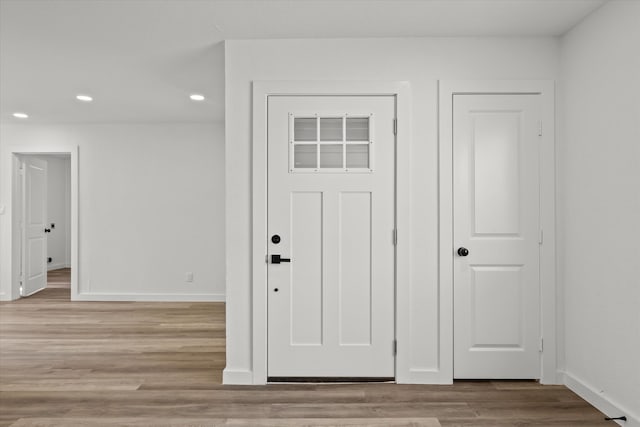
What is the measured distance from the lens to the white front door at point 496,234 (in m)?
2.95

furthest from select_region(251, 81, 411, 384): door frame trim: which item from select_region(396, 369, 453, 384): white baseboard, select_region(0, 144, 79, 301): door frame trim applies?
select_region(0, 144, 79, 301): door frame trim

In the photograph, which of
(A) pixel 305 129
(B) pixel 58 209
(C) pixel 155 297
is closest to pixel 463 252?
(A) pixel 305 129

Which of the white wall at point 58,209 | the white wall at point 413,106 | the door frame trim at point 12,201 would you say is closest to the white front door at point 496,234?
the white wall at point 413,106

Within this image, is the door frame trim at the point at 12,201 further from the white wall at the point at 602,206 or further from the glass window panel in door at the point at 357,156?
the white wall at the point at 602,206

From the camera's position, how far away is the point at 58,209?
9.08 metres

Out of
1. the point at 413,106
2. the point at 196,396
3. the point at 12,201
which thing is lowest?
the point at 196,396

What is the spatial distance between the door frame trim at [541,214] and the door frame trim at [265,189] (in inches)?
9.8

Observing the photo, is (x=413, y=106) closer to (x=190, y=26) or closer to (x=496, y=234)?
(x=496, y=234)

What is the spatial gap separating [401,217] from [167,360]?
2.26m

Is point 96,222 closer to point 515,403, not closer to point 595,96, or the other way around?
point 515,403

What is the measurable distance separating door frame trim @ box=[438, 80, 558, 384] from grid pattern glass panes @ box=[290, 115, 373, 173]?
0.54 metres

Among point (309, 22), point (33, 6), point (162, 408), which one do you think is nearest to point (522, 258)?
point (309, 22)

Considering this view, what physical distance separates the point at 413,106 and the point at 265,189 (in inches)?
47.6

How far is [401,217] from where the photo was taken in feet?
9.64
